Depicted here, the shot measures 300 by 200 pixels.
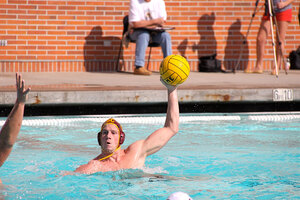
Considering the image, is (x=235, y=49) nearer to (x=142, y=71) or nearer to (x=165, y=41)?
(x=165, y=41)

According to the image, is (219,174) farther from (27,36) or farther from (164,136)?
(27,36)

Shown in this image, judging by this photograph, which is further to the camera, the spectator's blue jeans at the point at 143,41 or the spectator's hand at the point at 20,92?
the spectator's blue jeans at the point at 143,41

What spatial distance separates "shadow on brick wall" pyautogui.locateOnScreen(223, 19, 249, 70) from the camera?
11195 millimetres

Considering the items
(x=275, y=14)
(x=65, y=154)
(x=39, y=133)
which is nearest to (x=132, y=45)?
(x=275, y=14)

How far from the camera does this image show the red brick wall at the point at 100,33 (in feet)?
33.7

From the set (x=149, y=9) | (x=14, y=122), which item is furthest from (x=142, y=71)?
(x=14, y=122)

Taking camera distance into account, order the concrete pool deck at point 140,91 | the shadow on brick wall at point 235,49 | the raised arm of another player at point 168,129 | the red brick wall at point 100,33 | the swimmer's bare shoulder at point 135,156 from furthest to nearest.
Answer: the shadow on brick wall at point 235,49 → the red brick wall at point 100,33 → the concrete pool deck at point 140,91 → the swimmer's bare shoulder at point 135,156 → the raised arm of another player at point 168,129

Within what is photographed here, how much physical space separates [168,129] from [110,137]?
45 cm

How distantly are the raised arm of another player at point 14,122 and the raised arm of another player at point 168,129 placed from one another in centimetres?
163

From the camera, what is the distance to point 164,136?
4.18m

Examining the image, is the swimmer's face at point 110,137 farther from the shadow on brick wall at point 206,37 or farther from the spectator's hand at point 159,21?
the shadow on brick wall at point 206,37

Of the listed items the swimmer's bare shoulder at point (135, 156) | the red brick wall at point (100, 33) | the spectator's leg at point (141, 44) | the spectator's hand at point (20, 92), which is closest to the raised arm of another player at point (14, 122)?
the spectator's hand at point (20, 92)

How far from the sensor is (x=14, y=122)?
2.51m

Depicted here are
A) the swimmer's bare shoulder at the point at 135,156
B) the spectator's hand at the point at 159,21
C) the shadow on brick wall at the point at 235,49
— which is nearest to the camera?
the swimmer's bare shoulder at the point at 135,156
